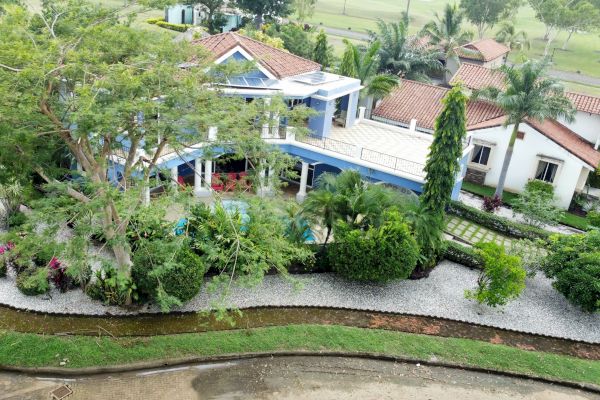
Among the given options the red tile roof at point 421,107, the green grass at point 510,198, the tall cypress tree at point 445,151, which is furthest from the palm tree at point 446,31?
the tall cypress tree at point 445,151

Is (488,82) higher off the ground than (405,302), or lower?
higher

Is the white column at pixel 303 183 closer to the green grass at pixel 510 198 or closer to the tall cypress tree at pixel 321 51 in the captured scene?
the green grass at pixel 510 198

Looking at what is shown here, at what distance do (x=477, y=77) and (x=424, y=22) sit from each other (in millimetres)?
72780

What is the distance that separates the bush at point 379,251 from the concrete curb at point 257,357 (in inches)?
130

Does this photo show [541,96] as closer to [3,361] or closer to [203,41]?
[203,41]

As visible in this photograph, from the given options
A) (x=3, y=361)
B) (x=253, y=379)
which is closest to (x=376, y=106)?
(x=253, y=379)

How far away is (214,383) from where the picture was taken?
1463 centimetres

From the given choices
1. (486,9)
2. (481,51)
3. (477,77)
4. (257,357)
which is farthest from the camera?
(486,9)

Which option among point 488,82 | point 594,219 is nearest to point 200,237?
point 594,219

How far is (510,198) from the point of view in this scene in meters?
28.5

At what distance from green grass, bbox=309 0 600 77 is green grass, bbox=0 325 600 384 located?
45128 millimetres

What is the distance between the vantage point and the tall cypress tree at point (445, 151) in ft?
62.3

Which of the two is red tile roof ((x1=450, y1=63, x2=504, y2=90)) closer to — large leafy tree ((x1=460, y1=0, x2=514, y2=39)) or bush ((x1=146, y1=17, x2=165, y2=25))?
large leafy tree ((x1=460, y1=0, x2=514, y2=39))

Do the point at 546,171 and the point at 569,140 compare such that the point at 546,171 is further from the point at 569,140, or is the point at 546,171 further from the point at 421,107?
the point at 421,107
